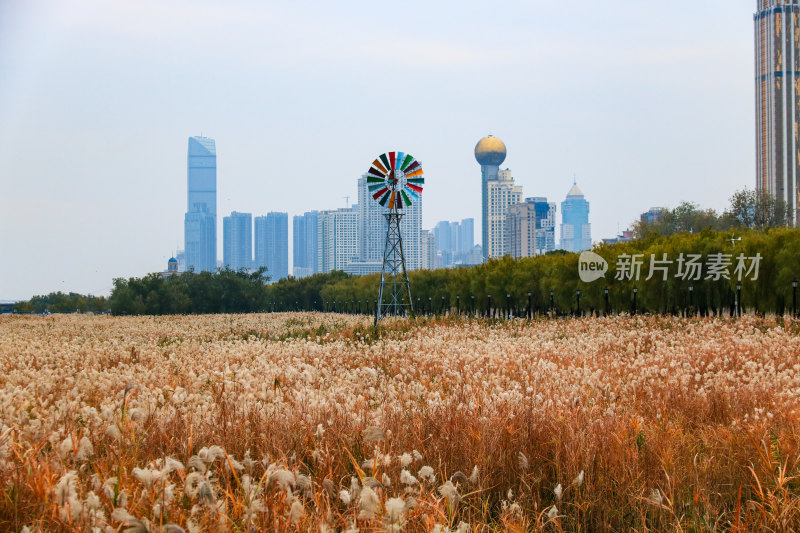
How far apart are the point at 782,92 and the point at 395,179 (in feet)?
581

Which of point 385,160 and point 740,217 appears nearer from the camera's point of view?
point 385,160

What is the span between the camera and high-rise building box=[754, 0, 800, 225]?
178 metres

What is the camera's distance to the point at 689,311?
120ft

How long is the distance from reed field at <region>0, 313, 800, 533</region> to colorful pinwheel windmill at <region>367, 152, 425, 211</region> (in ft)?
83.5

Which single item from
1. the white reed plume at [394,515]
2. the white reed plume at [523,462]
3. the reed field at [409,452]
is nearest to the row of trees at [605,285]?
the reed field at [409,452]

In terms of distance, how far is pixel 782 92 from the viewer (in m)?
180

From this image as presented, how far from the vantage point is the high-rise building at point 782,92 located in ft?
584

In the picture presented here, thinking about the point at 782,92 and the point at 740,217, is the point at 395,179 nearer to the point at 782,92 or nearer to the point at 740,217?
the point at 740,217

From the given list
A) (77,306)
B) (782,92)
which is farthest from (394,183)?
(782,92)

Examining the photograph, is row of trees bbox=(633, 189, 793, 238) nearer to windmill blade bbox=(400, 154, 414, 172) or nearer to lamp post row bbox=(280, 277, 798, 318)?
lamp post row bbox=(280, 277, 798, 318)

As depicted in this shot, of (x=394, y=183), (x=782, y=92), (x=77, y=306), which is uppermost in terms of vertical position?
(x=782, y=92)

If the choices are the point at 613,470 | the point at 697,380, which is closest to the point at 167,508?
the point at 613,470

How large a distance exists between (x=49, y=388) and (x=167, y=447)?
13.7 ft

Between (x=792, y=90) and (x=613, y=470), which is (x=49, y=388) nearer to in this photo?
(x=613, y=470)
